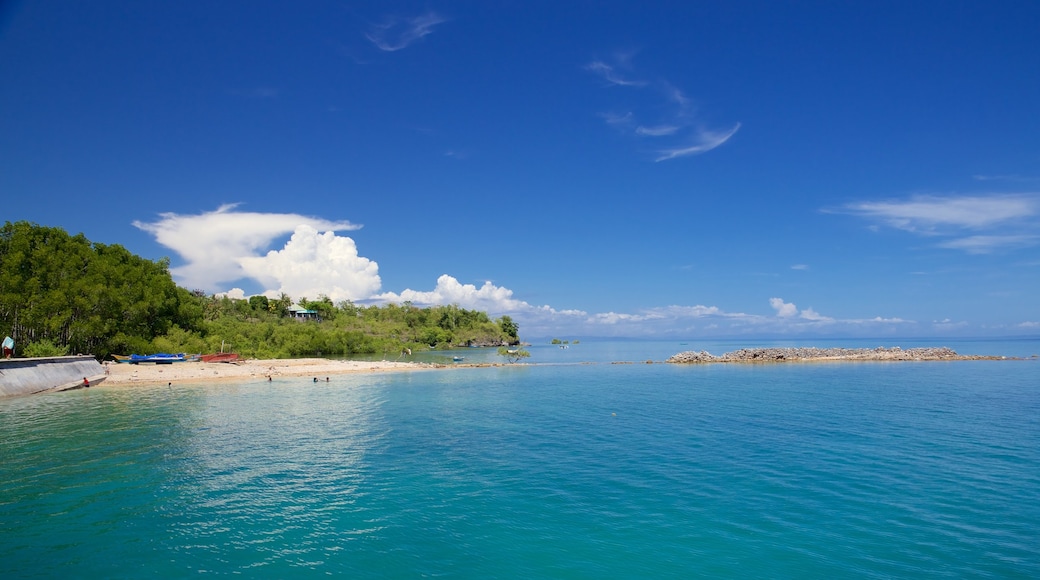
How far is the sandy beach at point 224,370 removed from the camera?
163 feet

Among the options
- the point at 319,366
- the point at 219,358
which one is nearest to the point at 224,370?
the point at 219,358

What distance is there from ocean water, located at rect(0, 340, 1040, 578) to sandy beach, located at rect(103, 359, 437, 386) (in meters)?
14.1

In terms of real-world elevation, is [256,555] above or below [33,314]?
below

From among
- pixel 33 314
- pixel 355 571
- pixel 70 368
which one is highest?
pixel 33 314

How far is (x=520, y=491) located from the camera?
57.3ft

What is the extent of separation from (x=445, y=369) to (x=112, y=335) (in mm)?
38655

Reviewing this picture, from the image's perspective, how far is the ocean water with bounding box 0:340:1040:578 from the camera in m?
12.4

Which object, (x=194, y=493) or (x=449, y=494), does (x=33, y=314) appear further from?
(x=449, y=494)

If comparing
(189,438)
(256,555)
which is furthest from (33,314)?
(256,555)

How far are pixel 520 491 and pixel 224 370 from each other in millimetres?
51366

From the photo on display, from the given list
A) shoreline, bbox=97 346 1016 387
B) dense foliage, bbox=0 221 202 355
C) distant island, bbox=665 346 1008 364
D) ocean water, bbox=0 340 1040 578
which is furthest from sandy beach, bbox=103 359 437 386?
distant island, bbox=665 346 1008 364

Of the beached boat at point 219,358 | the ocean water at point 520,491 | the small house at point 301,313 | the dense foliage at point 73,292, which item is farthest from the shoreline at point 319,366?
the small house at point 301,313

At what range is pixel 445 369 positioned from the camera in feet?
233

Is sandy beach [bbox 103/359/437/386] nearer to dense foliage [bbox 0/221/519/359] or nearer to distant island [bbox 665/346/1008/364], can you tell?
dense foliage [bbox 0/221/519/359]
